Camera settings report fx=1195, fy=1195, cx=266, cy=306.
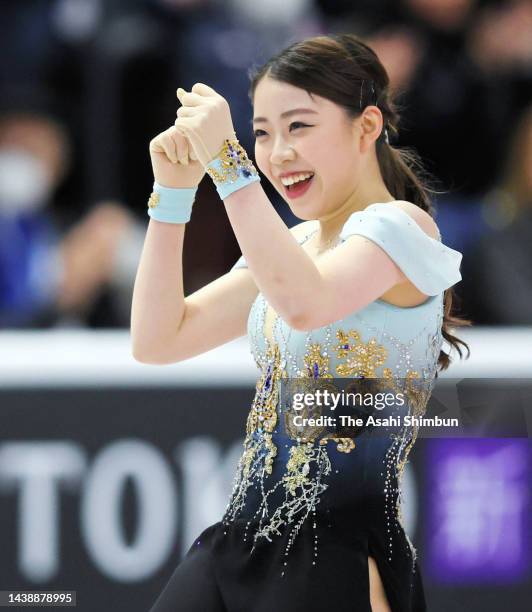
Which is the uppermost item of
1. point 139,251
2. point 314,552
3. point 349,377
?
point 139,251

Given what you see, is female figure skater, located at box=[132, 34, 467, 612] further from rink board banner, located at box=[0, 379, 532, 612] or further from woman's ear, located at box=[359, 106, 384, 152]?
rink board banner, located at box=[0, 379, 532, 612]

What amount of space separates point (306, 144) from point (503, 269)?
251cm

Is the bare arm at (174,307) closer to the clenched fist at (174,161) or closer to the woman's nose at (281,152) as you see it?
the clenched fist at (174,161)

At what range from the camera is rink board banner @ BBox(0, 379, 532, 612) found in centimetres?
374

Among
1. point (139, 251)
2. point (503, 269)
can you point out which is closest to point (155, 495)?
point (139, 251)

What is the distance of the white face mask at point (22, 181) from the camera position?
16.4 ft

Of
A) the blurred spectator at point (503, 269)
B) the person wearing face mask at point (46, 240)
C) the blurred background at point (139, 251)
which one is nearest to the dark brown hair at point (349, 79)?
the blurred background at point (139, 251)

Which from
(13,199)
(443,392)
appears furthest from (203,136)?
(13,199)

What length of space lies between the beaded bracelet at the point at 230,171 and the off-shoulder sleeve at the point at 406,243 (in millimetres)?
225

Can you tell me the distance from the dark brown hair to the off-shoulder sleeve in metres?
0.22

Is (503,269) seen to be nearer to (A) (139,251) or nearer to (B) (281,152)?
(A) (139,251)

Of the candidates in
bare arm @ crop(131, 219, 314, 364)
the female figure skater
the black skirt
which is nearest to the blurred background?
bare arm @ crop(131, 219, 314, 364)

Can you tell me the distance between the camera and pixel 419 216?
2.19 metres

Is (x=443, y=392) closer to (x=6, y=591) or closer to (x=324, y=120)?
(x=324, y=120)
